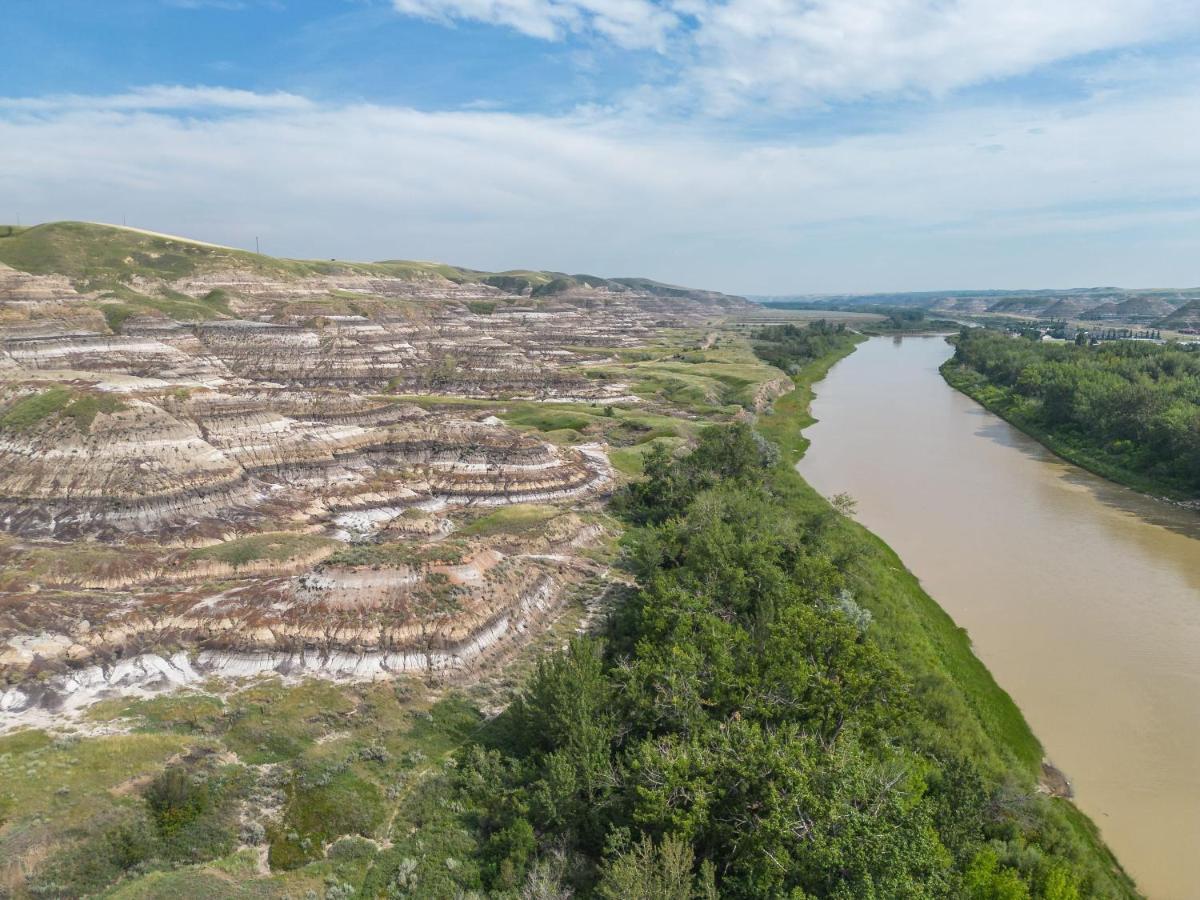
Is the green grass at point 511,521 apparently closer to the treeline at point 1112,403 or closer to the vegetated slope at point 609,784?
the vegetated slope at point 609,784

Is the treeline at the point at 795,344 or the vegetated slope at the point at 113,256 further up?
the vegetated slope at the point at 113,256

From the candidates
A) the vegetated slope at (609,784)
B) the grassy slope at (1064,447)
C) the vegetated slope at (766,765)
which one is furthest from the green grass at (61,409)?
the grassy slope at (1064,447)

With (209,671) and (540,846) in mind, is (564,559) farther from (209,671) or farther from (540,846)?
(540,846)

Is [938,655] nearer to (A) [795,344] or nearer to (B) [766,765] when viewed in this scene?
(B) [766,765]

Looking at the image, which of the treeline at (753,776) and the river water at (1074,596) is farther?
the river water at (1074,596)

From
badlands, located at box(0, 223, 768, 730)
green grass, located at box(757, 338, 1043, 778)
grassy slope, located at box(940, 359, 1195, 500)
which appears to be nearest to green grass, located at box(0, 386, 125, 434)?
badlands, located at box(0, 223, 768, 730)

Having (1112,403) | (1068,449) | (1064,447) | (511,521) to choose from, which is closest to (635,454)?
(511,521)

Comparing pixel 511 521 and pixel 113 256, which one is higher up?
pixel 113 256

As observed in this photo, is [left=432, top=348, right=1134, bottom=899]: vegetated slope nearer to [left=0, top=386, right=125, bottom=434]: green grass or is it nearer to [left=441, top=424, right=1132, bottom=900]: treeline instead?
[left=441, top=424, right=1132, bottom=900]: treeline

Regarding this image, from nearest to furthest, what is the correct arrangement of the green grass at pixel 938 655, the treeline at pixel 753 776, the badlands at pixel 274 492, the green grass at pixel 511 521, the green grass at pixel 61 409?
the treeline at pixel 753 776
the green grass at pixel 938 655
the badlands at pixel 274 492
the green grass at pixel 511 521
the green grass at pixel 61 409
